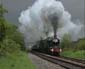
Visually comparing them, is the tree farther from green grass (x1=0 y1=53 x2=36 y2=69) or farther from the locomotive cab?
the locomotive cab

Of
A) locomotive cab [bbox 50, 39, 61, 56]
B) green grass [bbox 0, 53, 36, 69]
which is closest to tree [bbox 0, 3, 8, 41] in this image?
green grass [bbox 0, 53, 36, 69]

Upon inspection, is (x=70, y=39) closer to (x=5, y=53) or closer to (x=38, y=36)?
(x=38, y=36)

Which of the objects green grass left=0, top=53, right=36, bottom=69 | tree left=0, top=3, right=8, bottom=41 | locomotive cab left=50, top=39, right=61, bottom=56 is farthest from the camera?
locomotive cab left=50, top=39, right=61, bottom=56

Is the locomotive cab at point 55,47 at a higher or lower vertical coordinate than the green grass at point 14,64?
higher

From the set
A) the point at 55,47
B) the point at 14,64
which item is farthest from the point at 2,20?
the point at 55,47

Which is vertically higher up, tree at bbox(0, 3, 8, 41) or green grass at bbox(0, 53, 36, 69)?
tree at bbox(0, 3, 8, 41)

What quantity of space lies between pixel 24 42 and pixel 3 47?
46.1 meters

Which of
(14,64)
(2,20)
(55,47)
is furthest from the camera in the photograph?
(55,47)

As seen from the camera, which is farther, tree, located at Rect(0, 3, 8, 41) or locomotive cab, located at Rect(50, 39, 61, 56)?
locomotive cab, located at Rect(50, 39, 61, 56)

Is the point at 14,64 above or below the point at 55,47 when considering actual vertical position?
below

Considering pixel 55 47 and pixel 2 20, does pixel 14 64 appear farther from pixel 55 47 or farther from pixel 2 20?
pixel 55 47

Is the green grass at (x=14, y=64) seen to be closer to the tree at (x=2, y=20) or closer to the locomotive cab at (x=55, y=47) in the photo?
the tree at (x=2, y=20)

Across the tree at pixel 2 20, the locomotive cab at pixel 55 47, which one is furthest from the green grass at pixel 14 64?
the locomotive cab at pixel 55 47

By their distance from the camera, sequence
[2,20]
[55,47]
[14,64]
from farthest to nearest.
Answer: [55,47], [2,20], [14,64]
